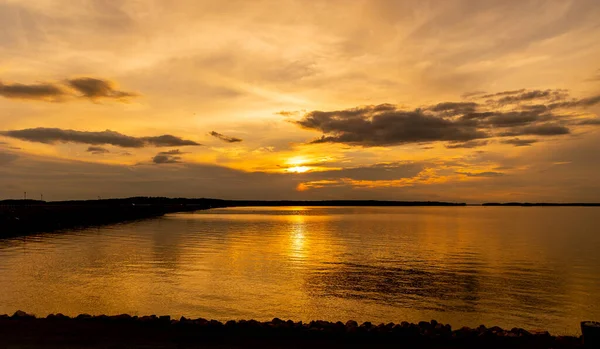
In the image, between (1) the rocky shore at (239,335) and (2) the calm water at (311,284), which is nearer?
(1) the rocky shore at (239,335)

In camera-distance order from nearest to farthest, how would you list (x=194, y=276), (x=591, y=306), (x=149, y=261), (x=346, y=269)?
1. (x=591, y=306)
2. (x=194, y=276)
3. (x=346, y=269)
4. (x=149, y=261)

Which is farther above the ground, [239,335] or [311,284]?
[239,335]

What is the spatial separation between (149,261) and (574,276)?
38.4 metres

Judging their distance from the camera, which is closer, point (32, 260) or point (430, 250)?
point (32, 260)

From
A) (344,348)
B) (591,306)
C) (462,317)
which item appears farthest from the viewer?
(591,306)

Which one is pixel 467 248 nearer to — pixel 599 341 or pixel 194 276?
pixel 194 276

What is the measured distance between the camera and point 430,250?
2346 inches

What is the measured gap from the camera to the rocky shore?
14.9 meters

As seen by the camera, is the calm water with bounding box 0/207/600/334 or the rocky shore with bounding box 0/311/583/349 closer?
the rocky shore with bounding box 0/311/583/349

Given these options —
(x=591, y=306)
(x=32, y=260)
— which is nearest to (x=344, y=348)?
(x=591, y=306)

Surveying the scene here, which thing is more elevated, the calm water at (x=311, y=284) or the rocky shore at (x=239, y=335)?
the rocky shore at (x=239, y=335)

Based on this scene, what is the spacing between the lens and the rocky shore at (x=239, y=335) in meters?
14.9

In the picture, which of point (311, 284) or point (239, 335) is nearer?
point (239, 335)

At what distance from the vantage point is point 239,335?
16031 mm
